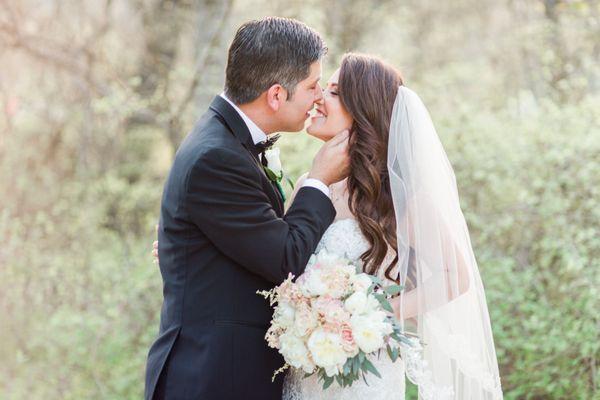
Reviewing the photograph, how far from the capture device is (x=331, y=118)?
3.34m

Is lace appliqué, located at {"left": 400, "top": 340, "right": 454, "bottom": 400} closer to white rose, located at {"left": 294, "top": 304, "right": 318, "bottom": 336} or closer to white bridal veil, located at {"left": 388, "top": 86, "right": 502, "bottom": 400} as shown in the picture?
white bridal veil, located at {"left": 388, "top": 86, "right": 502, "bottom": 400}

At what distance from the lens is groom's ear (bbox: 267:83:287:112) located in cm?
300

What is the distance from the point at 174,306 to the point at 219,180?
52 cm

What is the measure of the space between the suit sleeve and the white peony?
220 millimetres

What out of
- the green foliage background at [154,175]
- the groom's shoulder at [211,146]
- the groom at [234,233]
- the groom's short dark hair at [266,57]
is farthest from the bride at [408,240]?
the green foliage background at [154,175]

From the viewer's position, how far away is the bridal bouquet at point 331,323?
2688 millimetres

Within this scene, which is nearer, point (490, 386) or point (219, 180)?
point (219, 180)

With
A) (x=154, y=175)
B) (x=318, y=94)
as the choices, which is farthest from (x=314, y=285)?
(x=154, y=175)

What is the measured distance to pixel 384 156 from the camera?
328 cm

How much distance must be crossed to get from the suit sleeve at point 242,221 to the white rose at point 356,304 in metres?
0.23

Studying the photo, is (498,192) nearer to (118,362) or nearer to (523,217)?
(523,217)

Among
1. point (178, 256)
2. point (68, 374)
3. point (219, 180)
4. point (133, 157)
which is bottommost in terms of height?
point (68, 374)

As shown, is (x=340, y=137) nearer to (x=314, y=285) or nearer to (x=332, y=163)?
(x=332, y=163)

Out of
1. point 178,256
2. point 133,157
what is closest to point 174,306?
point 178,256
